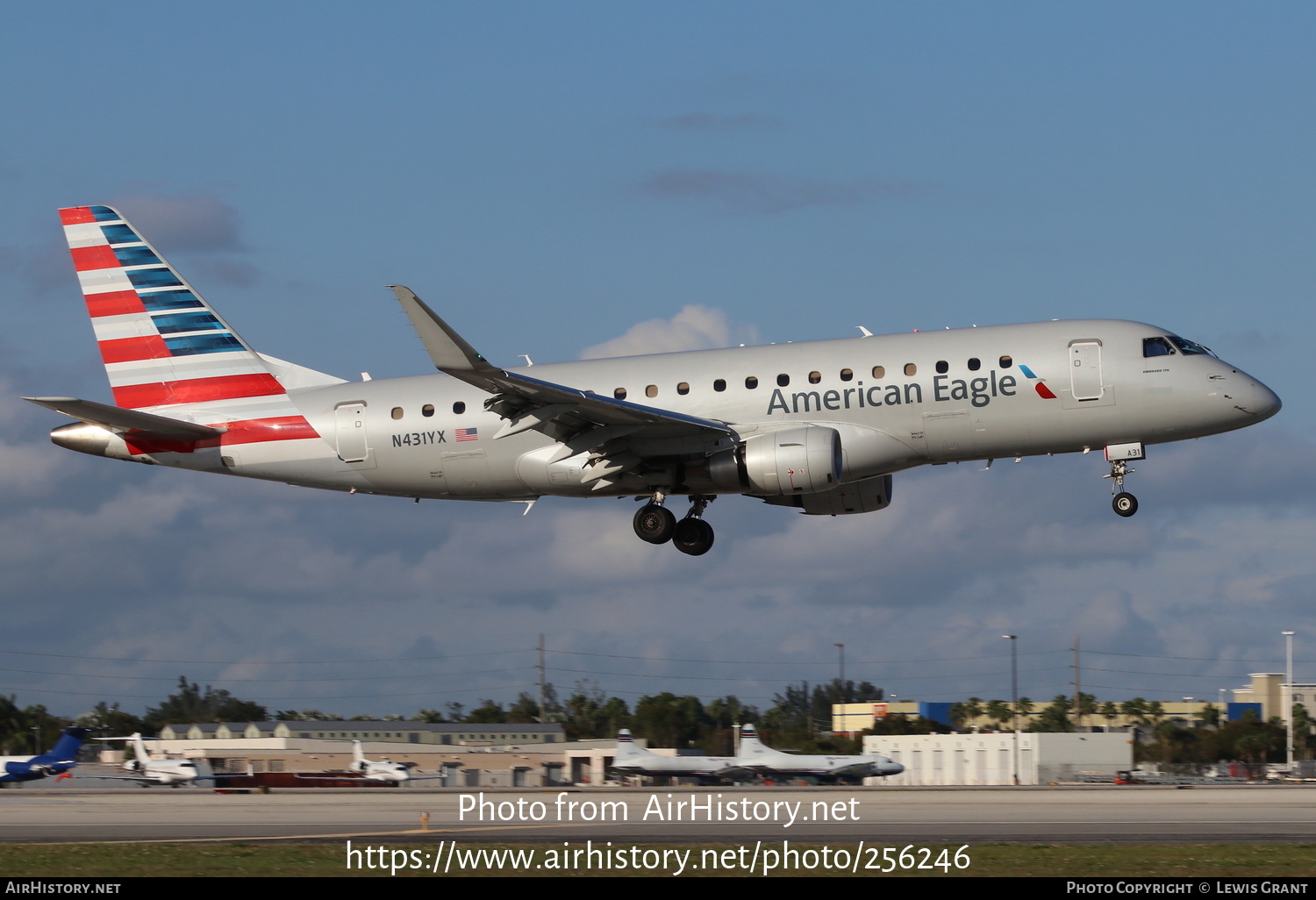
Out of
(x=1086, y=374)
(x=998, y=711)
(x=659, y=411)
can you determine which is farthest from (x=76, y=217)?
(x=998, y=711)

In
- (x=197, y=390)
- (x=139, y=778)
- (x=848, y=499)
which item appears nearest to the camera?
(x=848, y=499)

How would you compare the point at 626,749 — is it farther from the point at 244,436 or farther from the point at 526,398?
the point at 526,398

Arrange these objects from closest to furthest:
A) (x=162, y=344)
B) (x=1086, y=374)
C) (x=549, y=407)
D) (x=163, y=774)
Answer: (x=1086, y=374) → (x=549, y=407) → (x=162, y=344) → (x=163, y=774)

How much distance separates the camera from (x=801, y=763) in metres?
68.2

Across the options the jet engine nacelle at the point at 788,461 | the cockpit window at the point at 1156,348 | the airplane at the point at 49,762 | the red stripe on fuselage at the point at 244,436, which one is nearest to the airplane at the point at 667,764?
the airplane at the point at 49,762

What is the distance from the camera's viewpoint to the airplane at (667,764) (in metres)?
65.8

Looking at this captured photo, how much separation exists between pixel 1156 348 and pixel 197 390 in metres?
24.4

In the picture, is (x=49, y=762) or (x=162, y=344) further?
(x=49, y=762)

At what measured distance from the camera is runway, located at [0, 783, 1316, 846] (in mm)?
29703

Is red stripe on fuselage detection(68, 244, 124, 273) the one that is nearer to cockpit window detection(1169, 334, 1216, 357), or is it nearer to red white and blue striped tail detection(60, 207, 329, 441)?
red white and blue striped tail detection(60, 207, 329, 441)

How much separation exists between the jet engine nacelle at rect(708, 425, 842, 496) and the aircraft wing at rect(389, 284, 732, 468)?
723 millimetres

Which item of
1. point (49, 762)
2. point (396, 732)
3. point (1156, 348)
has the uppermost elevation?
point (1156, 348)

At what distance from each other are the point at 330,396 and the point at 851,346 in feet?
44.9

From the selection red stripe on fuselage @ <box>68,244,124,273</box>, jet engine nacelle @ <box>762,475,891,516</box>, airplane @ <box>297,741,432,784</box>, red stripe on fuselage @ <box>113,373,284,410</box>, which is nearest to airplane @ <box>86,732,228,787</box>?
airplane @ <box>297,741,432,784</box>
